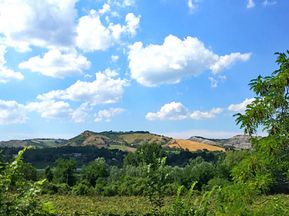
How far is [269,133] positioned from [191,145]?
171476 millimetres

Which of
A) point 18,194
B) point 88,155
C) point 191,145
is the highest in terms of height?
point 191,145

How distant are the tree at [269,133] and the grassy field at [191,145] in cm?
15932

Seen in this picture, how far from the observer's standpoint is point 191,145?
178 m

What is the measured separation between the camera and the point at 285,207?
23.8 feet

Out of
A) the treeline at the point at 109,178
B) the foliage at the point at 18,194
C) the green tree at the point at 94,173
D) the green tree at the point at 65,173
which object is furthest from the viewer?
the green tree at the point at 94,173

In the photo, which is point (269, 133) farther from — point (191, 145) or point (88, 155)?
point (191, 145)

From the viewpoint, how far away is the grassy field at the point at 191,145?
16962 centimetres

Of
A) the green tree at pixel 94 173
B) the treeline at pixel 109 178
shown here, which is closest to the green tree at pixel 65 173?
the treeline at pixel 109 178

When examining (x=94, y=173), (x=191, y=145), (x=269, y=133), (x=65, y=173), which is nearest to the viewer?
(x=269, y=133)

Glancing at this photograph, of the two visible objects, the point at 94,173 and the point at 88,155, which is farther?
the point at 88,155

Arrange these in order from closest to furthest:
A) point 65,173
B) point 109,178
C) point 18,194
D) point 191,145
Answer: point 18,194 < point 65,173 < point 109,178 < point 191,145

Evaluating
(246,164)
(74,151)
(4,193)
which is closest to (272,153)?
(246,164)

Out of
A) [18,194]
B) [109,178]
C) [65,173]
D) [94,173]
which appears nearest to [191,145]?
[109,178]

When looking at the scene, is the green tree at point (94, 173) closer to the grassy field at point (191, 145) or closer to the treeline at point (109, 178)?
the treeline at point (109, 178)
